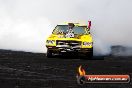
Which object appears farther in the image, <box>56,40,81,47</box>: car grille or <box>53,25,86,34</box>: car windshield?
<box>53,25,86,34</box>: car windshield

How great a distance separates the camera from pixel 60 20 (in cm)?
3844

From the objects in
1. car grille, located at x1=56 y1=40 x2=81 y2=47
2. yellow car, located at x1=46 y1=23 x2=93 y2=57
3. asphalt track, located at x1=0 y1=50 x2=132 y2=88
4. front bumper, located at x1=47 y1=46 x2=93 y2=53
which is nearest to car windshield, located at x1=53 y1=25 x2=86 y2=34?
yellow car, located at x1=46 y1=23 x2=93 y2=57

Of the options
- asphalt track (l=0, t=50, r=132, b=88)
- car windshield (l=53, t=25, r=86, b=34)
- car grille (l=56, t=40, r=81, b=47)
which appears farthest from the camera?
car windshield (l=53, t=25, r=86, b=34)

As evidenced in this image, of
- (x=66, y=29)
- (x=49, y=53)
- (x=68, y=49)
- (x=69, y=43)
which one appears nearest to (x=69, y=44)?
(x=69, y=43)

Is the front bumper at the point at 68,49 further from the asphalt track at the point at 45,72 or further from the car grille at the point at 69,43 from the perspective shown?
the asphalt track at the point at 45,72

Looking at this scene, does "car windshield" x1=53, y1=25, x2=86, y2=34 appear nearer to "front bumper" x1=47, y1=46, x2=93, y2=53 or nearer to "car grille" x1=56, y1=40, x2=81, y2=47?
"car grille" x1=56, y1=40, x2=81, y2=47

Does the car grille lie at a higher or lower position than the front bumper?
higher

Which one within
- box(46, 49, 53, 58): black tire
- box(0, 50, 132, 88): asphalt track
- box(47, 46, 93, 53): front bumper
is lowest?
box(0, 50, 132, 88): asphalt track

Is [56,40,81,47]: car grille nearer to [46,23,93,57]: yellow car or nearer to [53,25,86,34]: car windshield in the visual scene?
[46,23,93,57]: yellow car

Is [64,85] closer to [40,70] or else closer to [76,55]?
[40,70]

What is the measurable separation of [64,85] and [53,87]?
523 mm

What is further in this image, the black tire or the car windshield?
the car windshield

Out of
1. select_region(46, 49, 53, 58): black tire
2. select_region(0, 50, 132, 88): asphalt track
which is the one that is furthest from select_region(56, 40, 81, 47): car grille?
select_region(0, 50, 132, 88): asphalt track

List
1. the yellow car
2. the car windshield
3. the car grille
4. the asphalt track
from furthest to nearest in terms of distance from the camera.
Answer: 1. the car windshield
2. the car grille
3. the yellow car
4. the asphalt track
